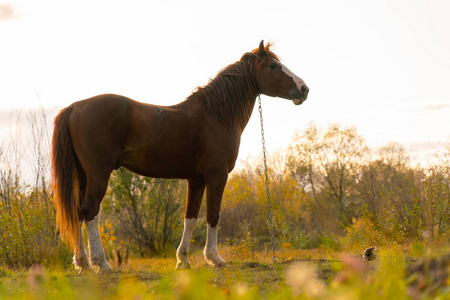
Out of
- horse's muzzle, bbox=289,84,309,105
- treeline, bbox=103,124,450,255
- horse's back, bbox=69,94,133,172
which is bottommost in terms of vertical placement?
treeline, bbox=103,124,450,255

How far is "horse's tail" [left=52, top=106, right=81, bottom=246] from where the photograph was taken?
5.41 meters

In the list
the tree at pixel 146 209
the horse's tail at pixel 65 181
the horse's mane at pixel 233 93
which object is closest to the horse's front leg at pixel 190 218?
the horse's mane at pixel 233 93

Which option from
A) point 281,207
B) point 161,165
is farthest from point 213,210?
point 281,207

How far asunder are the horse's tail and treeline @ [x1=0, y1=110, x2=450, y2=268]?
2.98 metres

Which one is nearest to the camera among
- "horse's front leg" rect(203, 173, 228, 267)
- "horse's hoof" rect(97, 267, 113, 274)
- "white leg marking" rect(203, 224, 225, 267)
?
"horse's hoof" rect(97, 267, 113, 274)

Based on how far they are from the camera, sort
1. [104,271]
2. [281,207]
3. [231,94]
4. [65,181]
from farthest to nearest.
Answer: [281,207] → [231,94] → [65,181] → [104,271]

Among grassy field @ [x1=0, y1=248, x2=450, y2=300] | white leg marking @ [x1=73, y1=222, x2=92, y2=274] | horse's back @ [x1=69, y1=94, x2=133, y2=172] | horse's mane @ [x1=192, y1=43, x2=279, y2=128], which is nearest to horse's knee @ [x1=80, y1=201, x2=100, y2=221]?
white leg marking @ [x1=73, y1=222, x2=92, y2=274]

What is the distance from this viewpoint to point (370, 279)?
273 cm

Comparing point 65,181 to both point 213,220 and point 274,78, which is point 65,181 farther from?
point 274,78

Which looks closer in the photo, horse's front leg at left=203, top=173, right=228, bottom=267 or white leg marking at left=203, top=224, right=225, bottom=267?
horse's front leg at left=203, top=173, right=228, bottom=267

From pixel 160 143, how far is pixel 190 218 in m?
1.17

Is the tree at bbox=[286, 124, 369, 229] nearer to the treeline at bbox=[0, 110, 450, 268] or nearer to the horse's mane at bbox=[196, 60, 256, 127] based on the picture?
the treeline at bbox=[0, 110, 450, 268]

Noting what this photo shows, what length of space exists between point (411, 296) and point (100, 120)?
410cm

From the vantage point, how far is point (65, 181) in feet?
17.9
